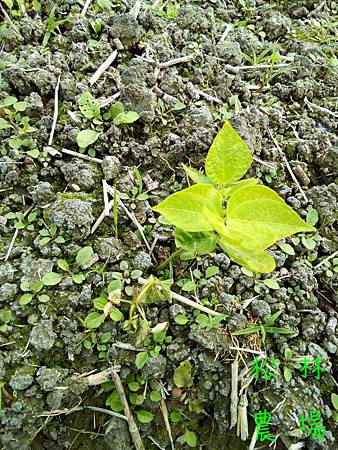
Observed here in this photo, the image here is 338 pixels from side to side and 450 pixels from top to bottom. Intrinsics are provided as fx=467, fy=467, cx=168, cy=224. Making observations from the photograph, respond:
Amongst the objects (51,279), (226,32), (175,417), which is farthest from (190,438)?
(226,32)

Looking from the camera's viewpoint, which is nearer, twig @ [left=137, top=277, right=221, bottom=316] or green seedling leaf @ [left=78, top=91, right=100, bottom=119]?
twig @ [left=137, top=277, right=221, bottom=316]

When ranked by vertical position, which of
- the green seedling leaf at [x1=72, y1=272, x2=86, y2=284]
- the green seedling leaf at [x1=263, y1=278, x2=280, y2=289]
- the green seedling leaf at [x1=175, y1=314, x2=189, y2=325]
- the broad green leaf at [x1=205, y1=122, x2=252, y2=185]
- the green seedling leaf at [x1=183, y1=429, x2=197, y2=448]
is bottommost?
the green seedling leaf at [x1=183, y1=429, x2=197, y2=448]

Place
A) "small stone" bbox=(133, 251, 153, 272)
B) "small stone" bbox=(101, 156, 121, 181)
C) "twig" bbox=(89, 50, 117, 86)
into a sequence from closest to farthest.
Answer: "small stone" bbox=(133, 251, 153, 272), "small stone" bbox=(101, 156, 121, 181), "twig" bbox=(89, 50, 117, 86)

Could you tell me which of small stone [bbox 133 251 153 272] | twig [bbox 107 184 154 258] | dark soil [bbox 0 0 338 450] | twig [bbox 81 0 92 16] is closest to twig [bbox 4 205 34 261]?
dark soil [bbox 0 0 338 450]

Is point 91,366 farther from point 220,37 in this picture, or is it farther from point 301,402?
point 220,37

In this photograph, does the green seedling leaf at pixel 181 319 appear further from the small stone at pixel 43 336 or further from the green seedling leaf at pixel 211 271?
the small stone at pixel 43 336

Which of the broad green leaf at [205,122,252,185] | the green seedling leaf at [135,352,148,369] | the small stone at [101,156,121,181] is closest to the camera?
the broad green leaf at [205,122,252,185]

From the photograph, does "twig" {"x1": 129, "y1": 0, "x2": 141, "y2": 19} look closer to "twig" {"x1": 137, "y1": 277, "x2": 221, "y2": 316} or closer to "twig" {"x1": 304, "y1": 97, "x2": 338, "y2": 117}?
"twig" {"x1": 304, "y1": 97, "x2": 338, "y2": 117}
